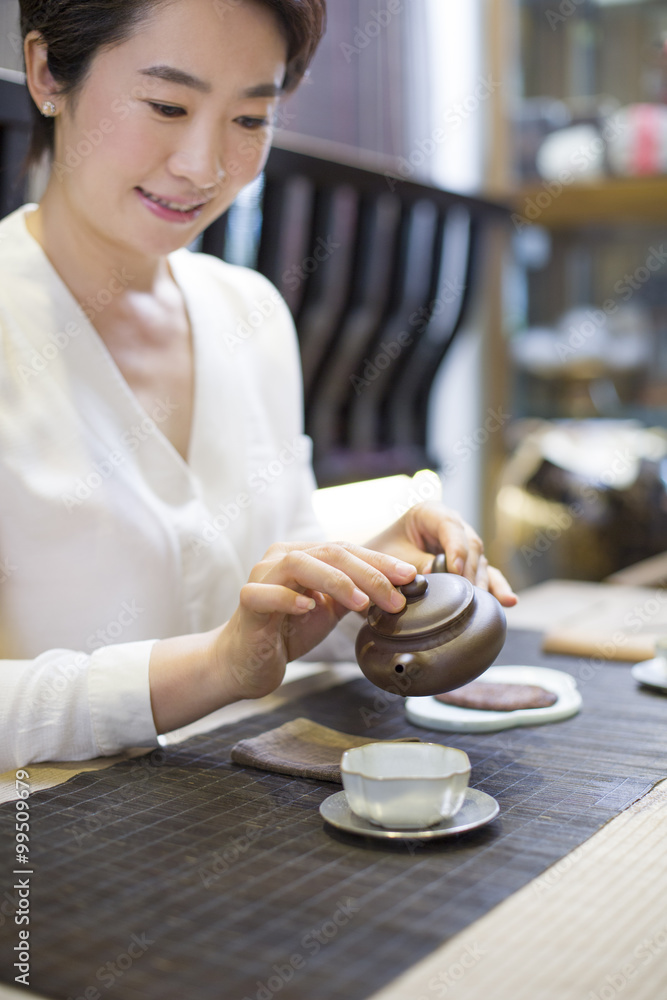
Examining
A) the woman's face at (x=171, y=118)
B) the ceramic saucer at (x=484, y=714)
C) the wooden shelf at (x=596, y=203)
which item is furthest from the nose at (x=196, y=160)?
the wooden shelf at (x=596, y=203)

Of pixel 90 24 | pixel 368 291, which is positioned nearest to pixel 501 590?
pixel 90 24

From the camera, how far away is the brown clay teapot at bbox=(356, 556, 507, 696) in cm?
99

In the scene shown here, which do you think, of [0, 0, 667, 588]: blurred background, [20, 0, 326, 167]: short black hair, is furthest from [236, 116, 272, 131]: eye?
[0, 0, 667, 588]: blurred background

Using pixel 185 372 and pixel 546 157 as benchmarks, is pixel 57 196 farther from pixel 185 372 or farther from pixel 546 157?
pixel 546 157

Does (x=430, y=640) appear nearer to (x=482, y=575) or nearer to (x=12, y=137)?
(x=482, y=575)

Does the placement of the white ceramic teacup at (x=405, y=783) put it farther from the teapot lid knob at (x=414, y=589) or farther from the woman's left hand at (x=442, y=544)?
the woman's left hand at (x=442, y=544)

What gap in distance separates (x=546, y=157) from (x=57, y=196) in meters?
2.92

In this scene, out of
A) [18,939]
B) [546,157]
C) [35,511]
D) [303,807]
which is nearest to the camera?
[18,939]

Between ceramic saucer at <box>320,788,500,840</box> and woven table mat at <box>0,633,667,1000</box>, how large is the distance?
13 mm

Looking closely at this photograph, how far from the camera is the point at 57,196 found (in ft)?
4.68

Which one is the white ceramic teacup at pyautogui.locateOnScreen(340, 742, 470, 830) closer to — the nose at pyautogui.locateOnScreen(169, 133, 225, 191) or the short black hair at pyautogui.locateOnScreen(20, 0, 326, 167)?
the nose at pyautogui.locateOnScreen(169, 133, 225, 191)

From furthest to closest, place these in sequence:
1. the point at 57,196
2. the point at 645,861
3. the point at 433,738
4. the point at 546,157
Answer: the point at 546,157 < the point at 57,196 < the point at 433,738 < the point at 645,861

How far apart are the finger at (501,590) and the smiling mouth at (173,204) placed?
625 mm

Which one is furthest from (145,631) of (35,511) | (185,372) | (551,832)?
(551,832)
